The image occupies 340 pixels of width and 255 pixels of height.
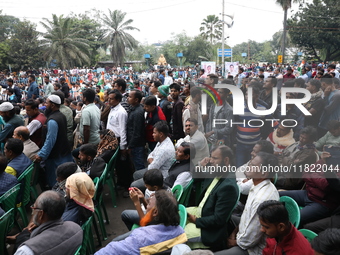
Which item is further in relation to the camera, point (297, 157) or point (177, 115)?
point (177, 115)

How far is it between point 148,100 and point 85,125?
0.99 metres

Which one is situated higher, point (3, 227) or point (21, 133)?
point (21, 133)

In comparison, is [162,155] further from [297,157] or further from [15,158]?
[15,158]

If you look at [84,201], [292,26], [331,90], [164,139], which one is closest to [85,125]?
[164,139]

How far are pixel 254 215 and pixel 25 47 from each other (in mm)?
32040

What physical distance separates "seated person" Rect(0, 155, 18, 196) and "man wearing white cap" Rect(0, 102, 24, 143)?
1.65 metres

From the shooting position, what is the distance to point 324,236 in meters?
1.81

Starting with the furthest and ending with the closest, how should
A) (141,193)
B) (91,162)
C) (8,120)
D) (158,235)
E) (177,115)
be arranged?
1. (177,115)
2. (8,120)
3. (91,162)
4. (141,193)
5. (158,235)

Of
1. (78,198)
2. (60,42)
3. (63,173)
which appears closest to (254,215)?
(78,198)

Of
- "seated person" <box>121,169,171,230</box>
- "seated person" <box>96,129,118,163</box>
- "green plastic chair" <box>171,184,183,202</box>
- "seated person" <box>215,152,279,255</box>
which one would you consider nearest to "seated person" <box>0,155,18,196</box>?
"seated person" <box>96,129,118,163</box>

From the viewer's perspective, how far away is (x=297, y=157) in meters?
3.55

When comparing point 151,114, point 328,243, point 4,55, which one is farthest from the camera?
point 4,55

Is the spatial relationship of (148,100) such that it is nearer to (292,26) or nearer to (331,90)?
(331,90)

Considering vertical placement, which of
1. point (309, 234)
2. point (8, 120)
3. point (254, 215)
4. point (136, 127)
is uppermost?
point (8, 120)
